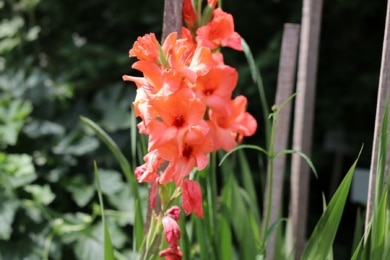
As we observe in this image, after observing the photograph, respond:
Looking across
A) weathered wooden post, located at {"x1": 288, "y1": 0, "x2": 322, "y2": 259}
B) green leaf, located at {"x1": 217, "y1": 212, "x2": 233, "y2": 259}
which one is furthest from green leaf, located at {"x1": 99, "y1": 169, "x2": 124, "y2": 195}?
green leaf, located at {"x1": 217, "y1": 212, "x2": 233, "y2": 259}

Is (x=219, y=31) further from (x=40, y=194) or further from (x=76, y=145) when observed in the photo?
(x=76, y=145)

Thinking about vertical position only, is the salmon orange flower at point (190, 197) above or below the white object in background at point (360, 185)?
above

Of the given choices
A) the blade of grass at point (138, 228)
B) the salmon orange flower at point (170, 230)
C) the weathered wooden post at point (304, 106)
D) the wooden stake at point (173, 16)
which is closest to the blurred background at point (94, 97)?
the weathered wooden post at point (304, 106)

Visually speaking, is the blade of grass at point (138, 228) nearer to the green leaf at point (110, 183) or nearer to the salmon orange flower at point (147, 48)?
the salmon orange flower at point (147, 48)

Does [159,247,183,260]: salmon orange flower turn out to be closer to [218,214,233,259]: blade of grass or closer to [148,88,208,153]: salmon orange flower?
[148,88,208,153]: salmon orange flower

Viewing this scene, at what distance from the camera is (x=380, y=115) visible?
3.29 feet

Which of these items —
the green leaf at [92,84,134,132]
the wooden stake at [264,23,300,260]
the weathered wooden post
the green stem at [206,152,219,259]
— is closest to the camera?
the green stem at [206,152,219,259]

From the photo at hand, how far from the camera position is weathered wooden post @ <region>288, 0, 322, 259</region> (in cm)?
139

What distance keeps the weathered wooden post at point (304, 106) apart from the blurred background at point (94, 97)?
1.75 ft

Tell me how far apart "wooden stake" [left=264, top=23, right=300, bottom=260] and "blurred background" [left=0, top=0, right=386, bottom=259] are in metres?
0.54

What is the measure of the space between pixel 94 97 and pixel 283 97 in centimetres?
106

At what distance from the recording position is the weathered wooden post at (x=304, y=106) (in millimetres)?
1390

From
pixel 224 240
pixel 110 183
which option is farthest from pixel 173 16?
pixel 110 183

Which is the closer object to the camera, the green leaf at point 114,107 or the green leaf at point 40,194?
the green leaf at point 40,194
